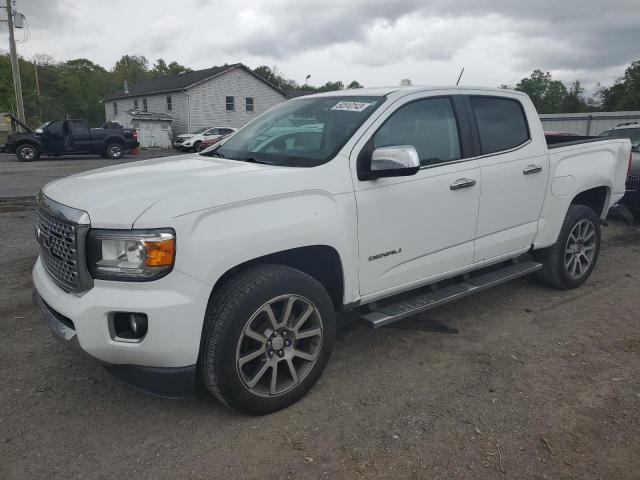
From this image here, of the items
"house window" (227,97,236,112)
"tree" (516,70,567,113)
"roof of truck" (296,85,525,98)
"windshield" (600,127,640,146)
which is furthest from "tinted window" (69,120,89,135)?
"tree" (516,70,567,113)

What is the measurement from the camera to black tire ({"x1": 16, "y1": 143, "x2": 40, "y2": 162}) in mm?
20453

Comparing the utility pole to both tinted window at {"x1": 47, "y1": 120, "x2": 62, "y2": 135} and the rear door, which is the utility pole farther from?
the rear door

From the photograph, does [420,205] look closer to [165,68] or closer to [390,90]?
[390,90]

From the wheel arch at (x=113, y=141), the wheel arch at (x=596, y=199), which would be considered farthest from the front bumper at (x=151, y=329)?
the wheel arch at (x=113, y=141)

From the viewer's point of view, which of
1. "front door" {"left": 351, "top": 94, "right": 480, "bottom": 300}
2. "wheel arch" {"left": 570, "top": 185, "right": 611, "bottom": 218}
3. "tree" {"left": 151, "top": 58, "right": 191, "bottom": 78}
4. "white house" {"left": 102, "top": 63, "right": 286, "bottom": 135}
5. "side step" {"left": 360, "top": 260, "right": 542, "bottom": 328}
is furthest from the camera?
"tree" {"left": 151, "top": 58, "right": 191, "bottom": 78}

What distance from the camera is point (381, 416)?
2.96 metres

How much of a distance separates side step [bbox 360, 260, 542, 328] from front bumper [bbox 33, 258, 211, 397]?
3.98 feet

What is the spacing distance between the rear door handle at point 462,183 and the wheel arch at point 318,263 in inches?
43.5

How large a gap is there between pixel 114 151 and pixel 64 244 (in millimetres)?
21672

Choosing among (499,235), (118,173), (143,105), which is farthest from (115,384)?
(143,105)

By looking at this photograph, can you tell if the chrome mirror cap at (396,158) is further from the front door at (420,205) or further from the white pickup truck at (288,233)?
the front door at (420,205)

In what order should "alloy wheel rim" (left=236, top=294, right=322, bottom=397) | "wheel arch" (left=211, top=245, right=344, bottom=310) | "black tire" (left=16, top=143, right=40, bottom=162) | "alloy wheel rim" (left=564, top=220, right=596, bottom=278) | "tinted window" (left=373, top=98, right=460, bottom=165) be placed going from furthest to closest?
"black tire" (left=16, top=143, right=40, bottom=162)
"alloy wheel rim" (left=564, top=220, right=596, bottom=278)
"tinted window" (left=373, top=98, right=460, bottom=165)
"wheel arch" (left=211, top=245, right=344, bottom=310)
"alloy wheel rim" (left=236, top=294, right=322, bottom=397)

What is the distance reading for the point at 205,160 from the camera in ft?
12.0

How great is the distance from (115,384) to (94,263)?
1128mm
